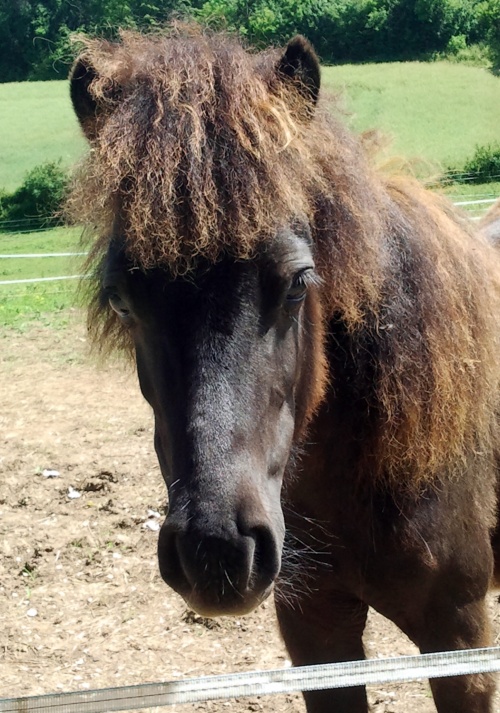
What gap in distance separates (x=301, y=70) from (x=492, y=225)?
1778 mm

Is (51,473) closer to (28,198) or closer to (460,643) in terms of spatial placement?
(460,643)

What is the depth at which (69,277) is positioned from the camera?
8.29 feet

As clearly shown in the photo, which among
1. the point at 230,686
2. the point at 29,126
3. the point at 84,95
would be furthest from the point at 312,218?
the point at 29,126

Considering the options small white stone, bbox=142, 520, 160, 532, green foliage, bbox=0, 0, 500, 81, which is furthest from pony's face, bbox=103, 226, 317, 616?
green foliage, bbox=0, 0, 500, 81

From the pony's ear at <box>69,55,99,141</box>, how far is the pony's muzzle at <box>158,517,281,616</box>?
114cm

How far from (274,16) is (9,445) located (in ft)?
43.3

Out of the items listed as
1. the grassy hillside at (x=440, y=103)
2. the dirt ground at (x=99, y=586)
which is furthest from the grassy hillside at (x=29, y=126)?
the dirt ground at (x=99, y=586)

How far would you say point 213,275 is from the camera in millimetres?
1573

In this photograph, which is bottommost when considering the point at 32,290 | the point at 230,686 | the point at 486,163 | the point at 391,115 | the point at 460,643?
the point at 32,290

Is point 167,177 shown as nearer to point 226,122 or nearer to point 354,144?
point 226,122

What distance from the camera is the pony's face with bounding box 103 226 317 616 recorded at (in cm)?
140

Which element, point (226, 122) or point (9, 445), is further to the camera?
point (9, 445)

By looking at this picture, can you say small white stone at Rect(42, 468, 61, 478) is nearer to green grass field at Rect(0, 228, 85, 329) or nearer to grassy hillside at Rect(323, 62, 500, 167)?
green grass field at Rect(0, 228, 85, 329)

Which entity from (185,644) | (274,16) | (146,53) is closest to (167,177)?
(146,53)
